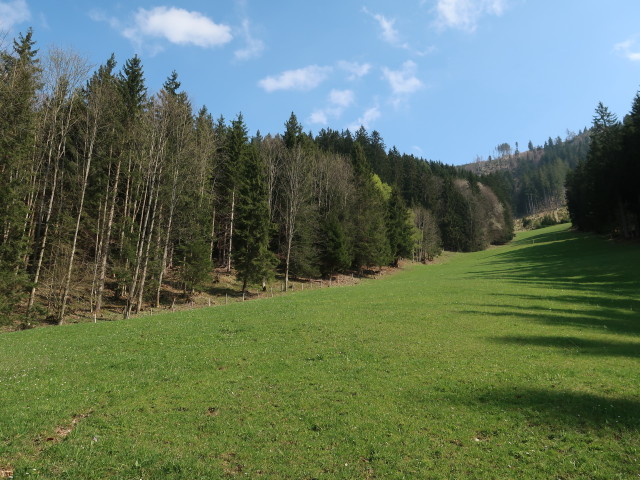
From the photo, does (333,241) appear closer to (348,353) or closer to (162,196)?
(162,196)

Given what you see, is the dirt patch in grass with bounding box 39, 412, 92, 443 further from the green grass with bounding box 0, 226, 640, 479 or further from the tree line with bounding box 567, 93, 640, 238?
the tree line with bounding box 567, 93, 640, 238

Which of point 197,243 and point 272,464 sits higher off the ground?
point 197,243

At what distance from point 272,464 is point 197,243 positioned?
31.5m

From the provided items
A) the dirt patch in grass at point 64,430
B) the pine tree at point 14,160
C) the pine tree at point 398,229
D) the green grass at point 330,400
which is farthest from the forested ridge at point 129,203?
the dirt patch in grass at point 64,430

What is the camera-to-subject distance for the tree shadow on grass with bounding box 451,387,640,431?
316 inches

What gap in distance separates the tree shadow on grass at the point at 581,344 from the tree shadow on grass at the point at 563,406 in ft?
16.0

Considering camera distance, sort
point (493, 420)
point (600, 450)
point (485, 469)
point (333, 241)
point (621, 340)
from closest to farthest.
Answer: point (485, 469) < point (600, 450) < point (493, 420) < point (621, 340) < point (333, 241)

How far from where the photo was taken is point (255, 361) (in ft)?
42.2

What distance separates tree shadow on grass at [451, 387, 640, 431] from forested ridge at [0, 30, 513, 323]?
91.1 feet

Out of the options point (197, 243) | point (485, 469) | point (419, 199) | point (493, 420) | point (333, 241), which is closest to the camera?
point (485, 469)

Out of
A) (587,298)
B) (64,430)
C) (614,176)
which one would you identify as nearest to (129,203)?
(64,430)

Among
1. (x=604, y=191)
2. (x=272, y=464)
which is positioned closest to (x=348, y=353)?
(x=272, y=464)

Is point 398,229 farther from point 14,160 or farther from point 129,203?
point 14,160

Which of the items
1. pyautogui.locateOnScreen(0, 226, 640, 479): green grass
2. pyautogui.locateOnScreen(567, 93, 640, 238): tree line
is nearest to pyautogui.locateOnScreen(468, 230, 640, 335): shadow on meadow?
pyautogui.locateOnScreen(0, 226, 640, 479): green grass
